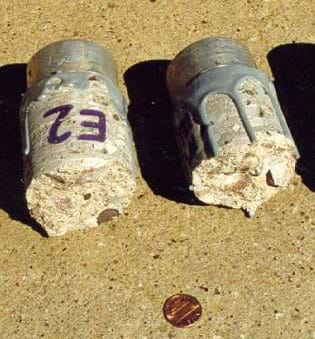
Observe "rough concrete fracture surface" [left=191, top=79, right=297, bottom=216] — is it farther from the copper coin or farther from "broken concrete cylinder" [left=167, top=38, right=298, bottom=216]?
the copper coin

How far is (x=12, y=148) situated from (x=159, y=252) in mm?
1060

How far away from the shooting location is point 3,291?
417cm

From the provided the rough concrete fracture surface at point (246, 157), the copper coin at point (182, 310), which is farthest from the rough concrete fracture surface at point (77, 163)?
the copper coin at point (182, 310)

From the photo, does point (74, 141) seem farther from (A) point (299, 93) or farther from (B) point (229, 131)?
(A) point (299, 93)

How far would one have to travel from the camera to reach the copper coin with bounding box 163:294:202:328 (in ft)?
13.3

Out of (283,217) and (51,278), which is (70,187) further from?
(283,217)

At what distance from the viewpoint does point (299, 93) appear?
498 centimetres

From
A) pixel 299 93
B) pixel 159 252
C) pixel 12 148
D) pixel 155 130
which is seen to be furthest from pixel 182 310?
pixel 299 93

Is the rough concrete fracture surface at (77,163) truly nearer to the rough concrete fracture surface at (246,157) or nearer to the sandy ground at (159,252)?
the sandy ground at (159,252)

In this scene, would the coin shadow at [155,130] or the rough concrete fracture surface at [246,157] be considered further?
the coin shadow at [155,130]

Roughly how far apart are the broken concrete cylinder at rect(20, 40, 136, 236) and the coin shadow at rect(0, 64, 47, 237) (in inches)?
10.6

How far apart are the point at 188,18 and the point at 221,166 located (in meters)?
1.60

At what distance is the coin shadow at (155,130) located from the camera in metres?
4.55

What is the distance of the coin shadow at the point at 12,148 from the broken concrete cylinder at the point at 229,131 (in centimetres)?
88
